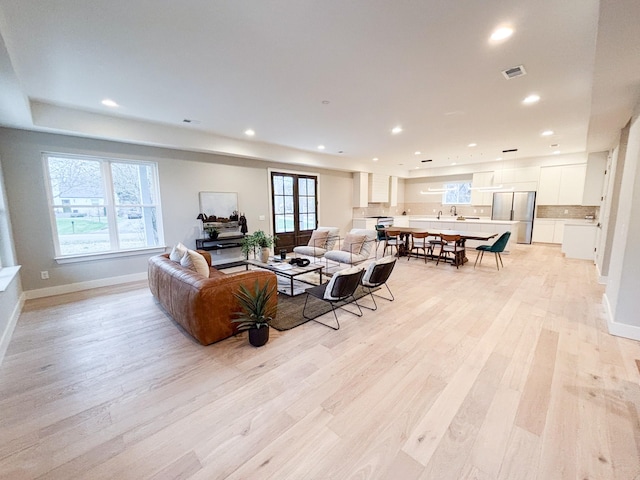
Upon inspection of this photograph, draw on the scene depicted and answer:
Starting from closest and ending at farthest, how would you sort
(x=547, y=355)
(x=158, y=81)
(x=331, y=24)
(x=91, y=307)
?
(x=331, y=24), (x=547, y=355), (x=158, y=81), (x=91, y=307)

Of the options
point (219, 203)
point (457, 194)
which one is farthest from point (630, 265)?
point (457, 194)

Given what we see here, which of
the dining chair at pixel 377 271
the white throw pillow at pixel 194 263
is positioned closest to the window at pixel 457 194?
the dining chair at pixel 377 271

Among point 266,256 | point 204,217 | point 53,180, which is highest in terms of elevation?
point 53,180

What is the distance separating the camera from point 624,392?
6.55 ft

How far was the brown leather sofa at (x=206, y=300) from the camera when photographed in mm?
2598

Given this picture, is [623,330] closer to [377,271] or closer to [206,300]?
[377,271]

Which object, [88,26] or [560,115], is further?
[560,115]

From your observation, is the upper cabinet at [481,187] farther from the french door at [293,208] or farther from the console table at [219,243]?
the console table at [219,243]

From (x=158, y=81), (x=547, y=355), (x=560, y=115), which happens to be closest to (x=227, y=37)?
(x=158, y=81)

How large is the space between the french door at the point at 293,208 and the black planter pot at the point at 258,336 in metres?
4.35

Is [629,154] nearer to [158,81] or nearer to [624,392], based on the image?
[624,392]

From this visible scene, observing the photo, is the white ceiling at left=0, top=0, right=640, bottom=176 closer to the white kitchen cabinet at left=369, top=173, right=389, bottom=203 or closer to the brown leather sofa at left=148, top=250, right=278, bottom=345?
the brown leather sofa at left=148, top=250, right=278, bottom=345

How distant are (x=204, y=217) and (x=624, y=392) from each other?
623 cm

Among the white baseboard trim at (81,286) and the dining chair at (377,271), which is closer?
the dining chair at (377,271)
